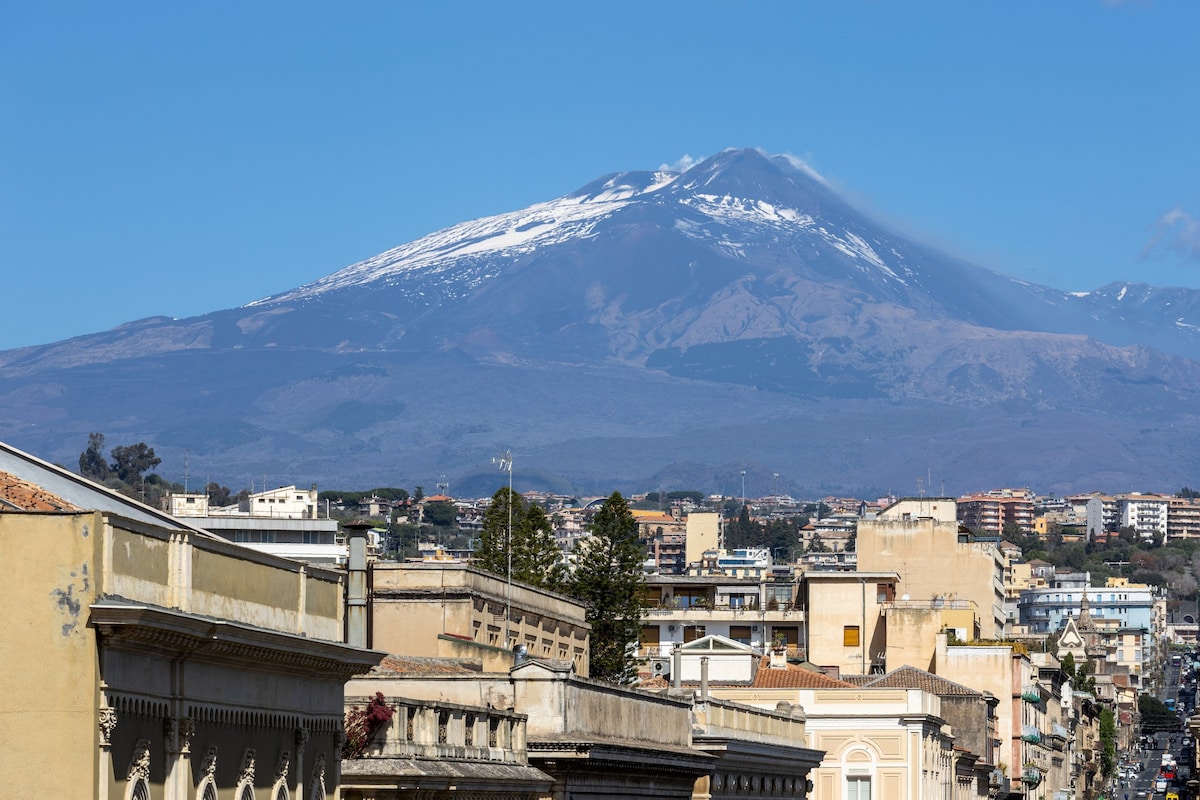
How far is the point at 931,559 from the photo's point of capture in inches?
5655

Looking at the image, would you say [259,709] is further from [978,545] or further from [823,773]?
[978,545]

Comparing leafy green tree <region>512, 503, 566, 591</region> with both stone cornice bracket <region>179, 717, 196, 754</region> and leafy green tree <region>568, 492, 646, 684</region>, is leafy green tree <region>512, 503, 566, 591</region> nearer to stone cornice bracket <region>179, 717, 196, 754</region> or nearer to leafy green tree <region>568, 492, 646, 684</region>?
leafy green tree <region>568, 492, 646, 684</region>

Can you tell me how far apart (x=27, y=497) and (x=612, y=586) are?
262ft

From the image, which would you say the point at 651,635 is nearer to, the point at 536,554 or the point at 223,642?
the point at 536,554

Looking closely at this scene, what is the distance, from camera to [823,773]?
8356 centimetres

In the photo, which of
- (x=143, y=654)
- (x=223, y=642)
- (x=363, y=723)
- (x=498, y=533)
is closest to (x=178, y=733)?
(x=223, y=642)

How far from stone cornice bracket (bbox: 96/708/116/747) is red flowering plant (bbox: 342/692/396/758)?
38.3 ft

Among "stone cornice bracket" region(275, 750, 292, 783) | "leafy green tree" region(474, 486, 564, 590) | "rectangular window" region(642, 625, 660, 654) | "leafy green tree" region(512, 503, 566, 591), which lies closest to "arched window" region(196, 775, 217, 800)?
"stone cornice bracket" region(275, 750, 292, 783)

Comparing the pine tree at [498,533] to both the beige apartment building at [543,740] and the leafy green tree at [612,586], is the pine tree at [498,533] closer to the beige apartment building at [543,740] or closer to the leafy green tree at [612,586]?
the leafy green tree at [612,586]

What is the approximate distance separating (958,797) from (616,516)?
73.2 ft

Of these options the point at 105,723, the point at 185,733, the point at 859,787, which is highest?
the point at 105,723

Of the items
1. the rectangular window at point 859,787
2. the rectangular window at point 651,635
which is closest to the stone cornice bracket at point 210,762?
the rectangular window at point 859,787

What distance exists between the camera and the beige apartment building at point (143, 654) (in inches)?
1064

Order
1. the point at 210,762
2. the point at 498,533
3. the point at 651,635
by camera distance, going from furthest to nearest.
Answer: the point at 651,635
the point at 498,533
the point at 210,762
